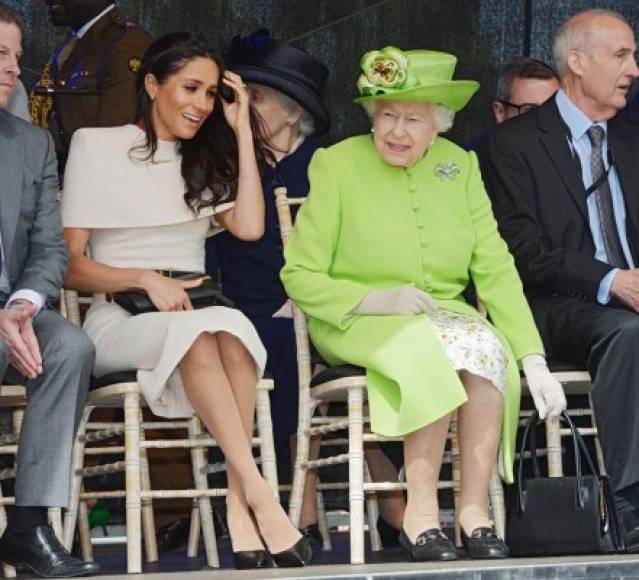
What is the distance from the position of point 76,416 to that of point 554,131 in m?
1.90

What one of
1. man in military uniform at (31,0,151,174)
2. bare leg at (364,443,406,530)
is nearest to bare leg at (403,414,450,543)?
bare leg at (364,443,406,530)

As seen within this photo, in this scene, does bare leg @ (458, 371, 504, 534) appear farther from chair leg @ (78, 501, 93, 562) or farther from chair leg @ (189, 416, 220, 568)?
chair leg @ (78, 501, 93, 562)

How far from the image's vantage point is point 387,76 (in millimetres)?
5238

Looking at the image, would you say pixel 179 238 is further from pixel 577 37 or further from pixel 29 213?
pixel 577 37

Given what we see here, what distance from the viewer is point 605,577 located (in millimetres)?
4629

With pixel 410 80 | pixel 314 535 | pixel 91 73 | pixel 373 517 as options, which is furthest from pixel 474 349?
pixel 91 73

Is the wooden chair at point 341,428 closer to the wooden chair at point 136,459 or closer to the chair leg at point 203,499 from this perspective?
the wooden chair at point 136,459

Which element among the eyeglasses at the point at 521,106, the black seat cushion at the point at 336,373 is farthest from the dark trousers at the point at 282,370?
the eyeglasses at the point at 521,106

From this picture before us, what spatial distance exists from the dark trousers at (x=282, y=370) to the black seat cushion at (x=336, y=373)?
537 mm

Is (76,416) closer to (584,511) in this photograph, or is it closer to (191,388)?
(191,388)

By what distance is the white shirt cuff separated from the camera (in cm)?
491

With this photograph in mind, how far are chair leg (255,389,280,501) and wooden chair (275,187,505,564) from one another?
0.52ft

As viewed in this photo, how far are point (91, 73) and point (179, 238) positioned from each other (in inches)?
42.2

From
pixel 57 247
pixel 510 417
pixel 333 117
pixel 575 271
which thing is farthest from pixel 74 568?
pixel 333 117
